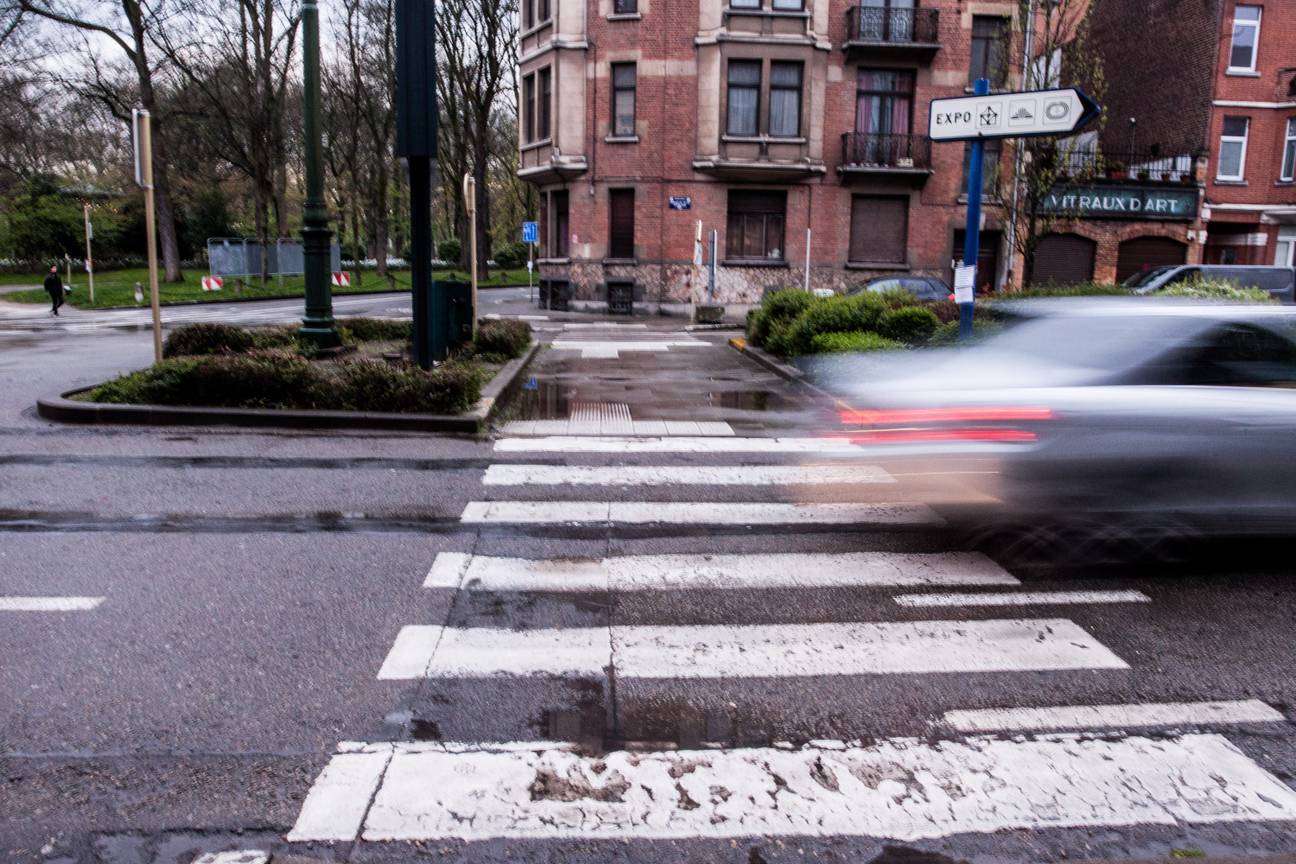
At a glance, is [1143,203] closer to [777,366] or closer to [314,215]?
[777,366]

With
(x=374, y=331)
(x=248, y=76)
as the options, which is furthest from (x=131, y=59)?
(x=374, y=331)

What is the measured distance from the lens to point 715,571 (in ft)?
19.8

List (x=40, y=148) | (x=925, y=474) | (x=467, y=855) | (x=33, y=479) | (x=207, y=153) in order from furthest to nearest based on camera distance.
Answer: (x=207, y=153)
(x=40, y=148)
(x=33, y=479)
(x=925, y=474)
(x=467, y=855)

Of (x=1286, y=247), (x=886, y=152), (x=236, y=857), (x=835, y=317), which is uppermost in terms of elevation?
(x=886, y=152)

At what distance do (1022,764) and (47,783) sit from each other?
3.58 m

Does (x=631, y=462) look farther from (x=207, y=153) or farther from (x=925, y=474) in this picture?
(x=207, y=153)

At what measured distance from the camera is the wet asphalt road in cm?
325

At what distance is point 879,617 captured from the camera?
5.27 metres

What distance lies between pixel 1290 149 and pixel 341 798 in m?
38.2

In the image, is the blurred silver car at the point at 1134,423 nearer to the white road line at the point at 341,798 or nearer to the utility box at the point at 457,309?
the white road line at the point at 341,798

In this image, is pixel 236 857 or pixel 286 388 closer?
pixel 236 857

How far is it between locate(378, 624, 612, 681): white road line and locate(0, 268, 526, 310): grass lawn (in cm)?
2426

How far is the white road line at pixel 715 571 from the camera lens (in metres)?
5.78

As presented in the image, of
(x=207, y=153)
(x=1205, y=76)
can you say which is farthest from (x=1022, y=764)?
(x=207, y=153)
